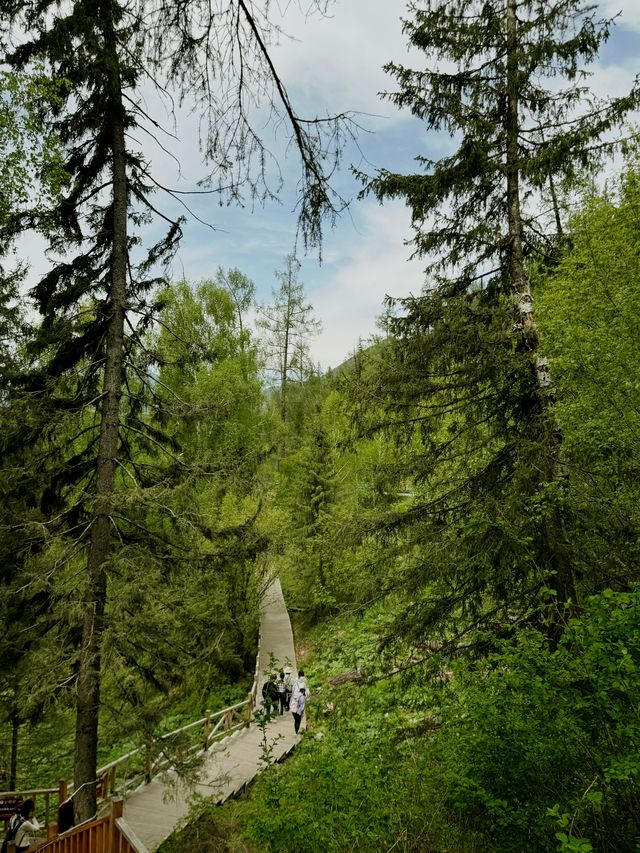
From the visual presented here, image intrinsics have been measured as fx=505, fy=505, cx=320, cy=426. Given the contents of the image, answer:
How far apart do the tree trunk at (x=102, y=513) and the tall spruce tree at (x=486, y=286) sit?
12.5 feet

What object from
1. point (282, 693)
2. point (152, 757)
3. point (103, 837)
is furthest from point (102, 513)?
point (282, 693)

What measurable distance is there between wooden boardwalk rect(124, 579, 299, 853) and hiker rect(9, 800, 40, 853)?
1.29 metres

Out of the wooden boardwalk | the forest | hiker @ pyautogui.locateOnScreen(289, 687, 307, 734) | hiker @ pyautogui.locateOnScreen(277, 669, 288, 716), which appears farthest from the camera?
hiker @ pyautogui.locateOnScreen(277, 669, 288, 716)

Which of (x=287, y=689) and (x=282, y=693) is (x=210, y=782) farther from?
(x=287, y=689)

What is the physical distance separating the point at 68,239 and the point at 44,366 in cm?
204

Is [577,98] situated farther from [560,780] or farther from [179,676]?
[179,676]

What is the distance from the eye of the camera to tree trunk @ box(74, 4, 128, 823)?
6.34 meters

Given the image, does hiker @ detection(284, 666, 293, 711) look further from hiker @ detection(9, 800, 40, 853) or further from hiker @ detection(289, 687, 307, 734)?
hiker @ detection(9, 800, 40, 853)

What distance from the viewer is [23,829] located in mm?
6934

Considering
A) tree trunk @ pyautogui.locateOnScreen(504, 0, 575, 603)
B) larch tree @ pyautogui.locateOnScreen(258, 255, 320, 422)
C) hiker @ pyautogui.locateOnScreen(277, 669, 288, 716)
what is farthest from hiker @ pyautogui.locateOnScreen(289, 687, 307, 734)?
larch tree @ pyautogui.locateOnScreen(258, 255, 320, 422)

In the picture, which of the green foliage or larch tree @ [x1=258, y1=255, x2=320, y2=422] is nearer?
the green foliage

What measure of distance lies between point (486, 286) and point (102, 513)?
6.65 meters

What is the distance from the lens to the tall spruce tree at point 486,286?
6609 mm

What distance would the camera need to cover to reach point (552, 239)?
7816mm
